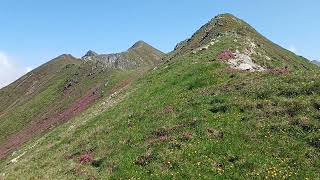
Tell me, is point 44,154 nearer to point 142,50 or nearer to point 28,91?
point 28,91

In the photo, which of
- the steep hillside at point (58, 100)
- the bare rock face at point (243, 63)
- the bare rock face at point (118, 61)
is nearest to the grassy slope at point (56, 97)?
the steep hillside at point (58, 100)

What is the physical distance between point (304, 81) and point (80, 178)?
18.4m

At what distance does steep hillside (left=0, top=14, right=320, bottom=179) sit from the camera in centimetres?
2516

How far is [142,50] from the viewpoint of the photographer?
16575 cm

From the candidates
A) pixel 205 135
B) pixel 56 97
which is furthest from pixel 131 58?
pixel 205 135

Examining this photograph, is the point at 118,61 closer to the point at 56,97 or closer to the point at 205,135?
the point at 56,97

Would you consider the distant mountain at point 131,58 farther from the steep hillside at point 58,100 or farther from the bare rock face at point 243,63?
the bare rock face at point 243,63

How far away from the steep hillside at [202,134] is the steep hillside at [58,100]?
23454 mm

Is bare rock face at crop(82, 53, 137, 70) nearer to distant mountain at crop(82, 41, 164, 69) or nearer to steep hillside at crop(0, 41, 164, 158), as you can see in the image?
distant mountain at crop(82, 41, 164, 69)

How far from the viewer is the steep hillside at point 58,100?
231 feet

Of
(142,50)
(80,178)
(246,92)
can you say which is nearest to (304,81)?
(246,92)

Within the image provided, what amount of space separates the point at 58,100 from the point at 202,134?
67.8m

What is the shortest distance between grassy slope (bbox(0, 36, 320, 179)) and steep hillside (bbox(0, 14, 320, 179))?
0.22ft

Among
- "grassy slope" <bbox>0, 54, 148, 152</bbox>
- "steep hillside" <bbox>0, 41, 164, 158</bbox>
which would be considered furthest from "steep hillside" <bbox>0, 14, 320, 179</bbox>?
"grassy slope" <bbox>0, 54, 148, 152</bbox>
